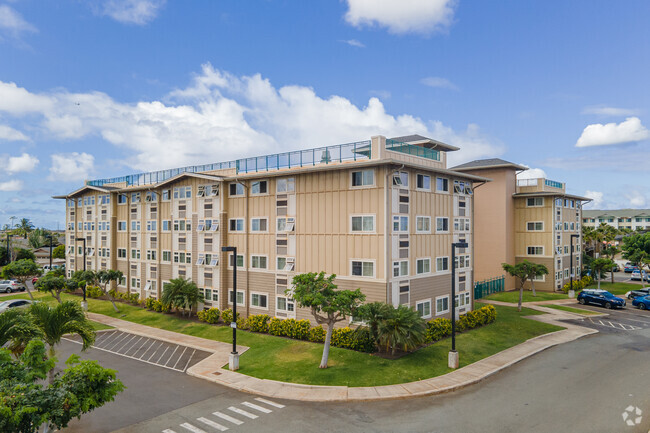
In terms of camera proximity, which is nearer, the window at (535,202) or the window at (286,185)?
the window at (286,185)

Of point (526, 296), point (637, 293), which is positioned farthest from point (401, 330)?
point (637, 293)

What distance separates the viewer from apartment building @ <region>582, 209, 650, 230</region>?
5659 inches

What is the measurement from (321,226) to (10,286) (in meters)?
50.8

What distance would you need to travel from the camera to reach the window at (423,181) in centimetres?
2941

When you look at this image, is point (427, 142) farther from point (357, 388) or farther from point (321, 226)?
point (357, 388)

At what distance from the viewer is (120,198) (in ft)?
162

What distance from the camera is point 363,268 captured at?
27.7 m

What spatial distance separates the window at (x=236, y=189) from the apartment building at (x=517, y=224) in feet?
102

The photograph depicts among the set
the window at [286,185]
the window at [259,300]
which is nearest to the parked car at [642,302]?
the window at [286,185]

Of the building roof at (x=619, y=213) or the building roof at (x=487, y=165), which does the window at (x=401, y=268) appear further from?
the building roof at (x=619, y=213)

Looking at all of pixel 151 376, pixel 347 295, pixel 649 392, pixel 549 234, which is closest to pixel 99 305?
pixel 151 376

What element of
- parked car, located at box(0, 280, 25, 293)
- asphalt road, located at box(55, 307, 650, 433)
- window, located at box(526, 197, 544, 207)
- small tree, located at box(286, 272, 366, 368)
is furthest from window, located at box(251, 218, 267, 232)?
parked car, located at box(0, 280, 25, 293)

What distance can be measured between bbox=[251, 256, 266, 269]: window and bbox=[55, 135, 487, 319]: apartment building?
0.08 meters

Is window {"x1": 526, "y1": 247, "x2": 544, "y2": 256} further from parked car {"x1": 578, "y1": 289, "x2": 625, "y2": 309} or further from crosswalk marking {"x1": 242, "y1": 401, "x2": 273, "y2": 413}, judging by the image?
crosswalk marking {"x1": 242, "y1": 401, "x2": 273, "y2": 413}
